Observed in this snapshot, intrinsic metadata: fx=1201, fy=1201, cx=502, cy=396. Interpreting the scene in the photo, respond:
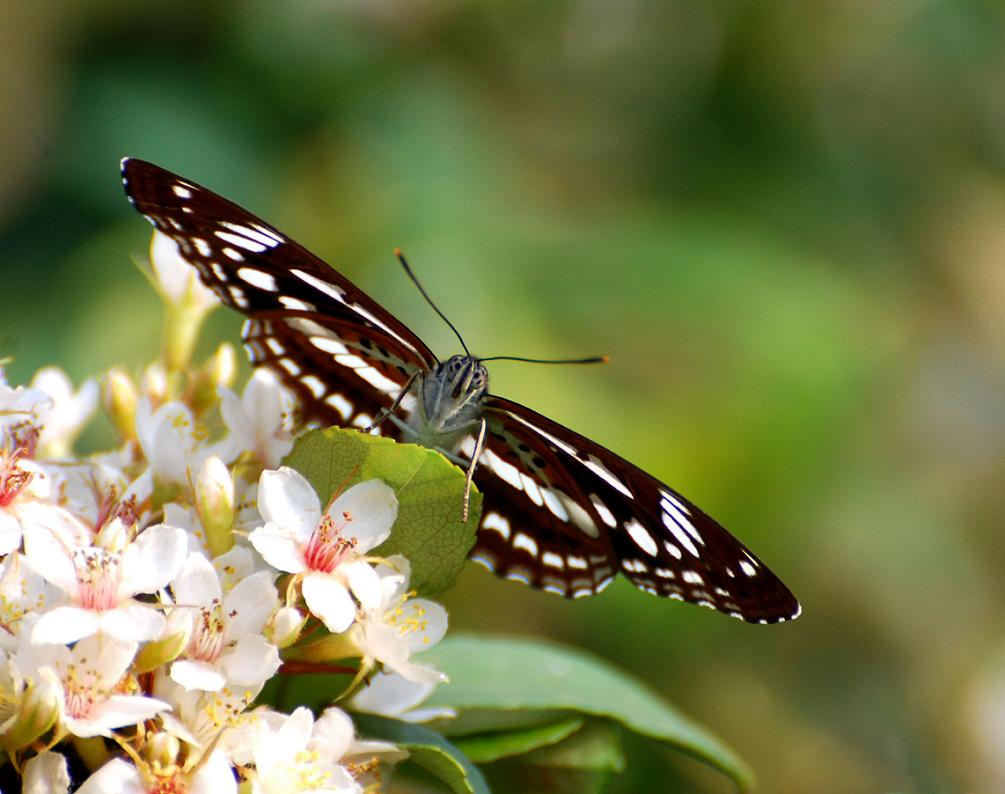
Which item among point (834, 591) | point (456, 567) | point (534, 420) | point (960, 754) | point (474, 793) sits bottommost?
point (474, 793)

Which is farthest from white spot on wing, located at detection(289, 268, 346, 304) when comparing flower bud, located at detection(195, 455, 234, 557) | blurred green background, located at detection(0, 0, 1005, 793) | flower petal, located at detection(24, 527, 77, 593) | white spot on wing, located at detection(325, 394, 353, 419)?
blurred green background, located at detection(0, 0, 1005, 793)

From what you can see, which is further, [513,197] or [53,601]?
[513,197]

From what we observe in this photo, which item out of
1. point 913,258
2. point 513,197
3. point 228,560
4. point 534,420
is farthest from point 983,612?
point 228,560

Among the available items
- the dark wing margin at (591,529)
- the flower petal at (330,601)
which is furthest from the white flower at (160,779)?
the dark wing margin at (591,529)

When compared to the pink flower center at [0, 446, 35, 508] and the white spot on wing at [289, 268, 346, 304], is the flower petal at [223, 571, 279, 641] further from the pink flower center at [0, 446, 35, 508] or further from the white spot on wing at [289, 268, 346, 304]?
the white spot on wing at [289, 268, 346, 304]

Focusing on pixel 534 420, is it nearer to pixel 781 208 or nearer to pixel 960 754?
pixel 960 754

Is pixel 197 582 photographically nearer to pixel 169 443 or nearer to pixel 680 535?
pixel 169 443

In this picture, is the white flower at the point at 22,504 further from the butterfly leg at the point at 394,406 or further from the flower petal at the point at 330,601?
the butterfly leg at the point at 394,406

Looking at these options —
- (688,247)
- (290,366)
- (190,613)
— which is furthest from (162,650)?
(688,247)
